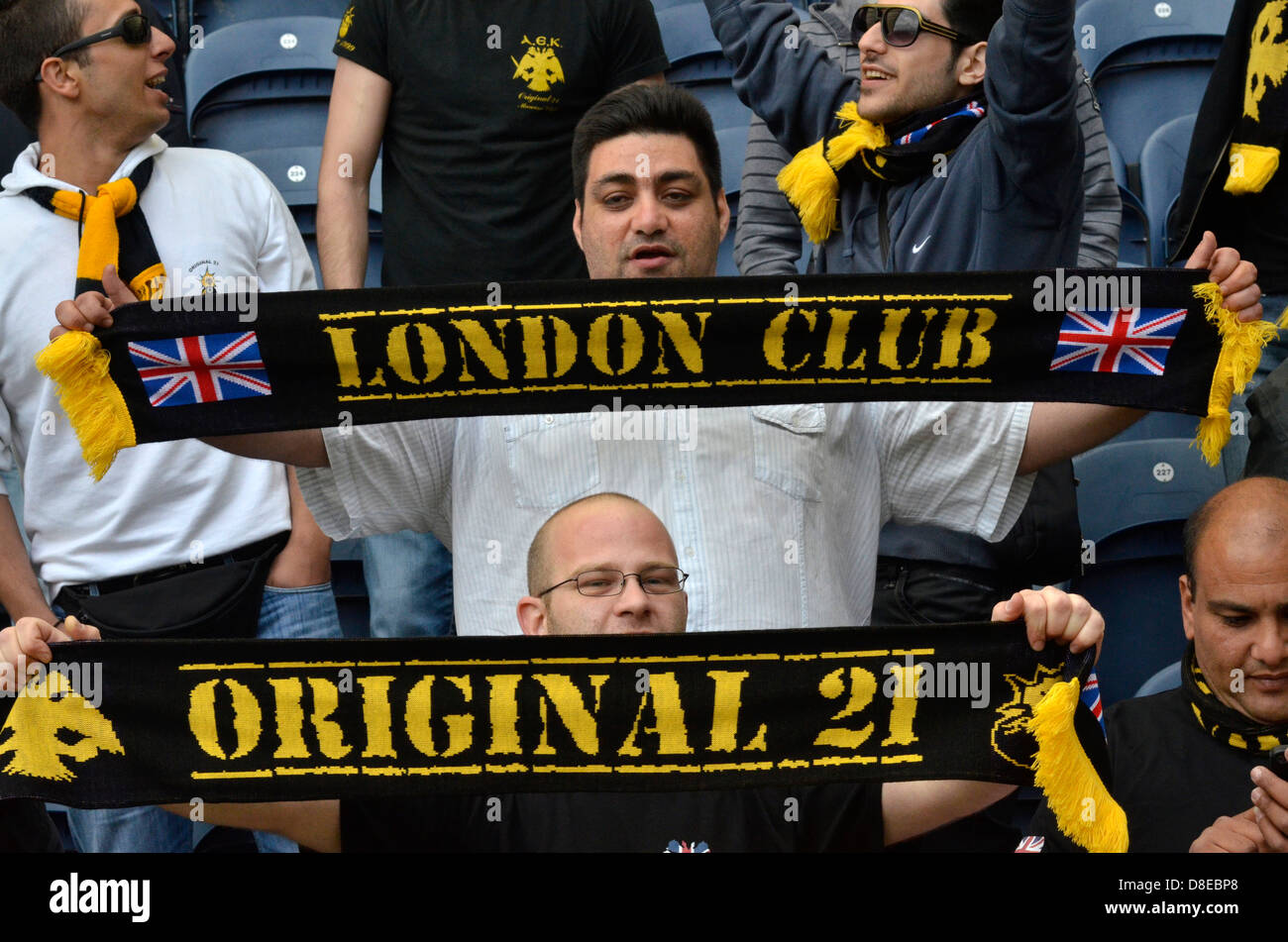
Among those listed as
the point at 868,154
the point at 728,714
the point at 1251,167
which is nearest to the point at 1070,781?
the point at 728,714

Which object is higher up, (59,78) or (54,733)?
(59,78)

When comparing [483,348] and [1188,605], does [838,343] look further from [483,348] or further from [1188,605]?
[1188,605]

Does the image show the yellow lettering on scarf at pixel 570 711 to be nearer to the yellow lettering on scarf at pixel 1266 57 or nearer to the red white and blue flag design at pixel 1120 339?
the red white and blue flag design at pixel 1120 339

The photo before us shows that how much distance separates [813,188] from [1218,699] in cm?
128

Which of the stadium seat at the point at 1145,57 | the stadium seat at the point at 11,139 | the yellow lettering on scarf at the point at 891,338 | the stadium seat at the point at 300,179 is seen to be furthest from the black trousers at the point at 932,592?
the stadium seat at the point at 11,139

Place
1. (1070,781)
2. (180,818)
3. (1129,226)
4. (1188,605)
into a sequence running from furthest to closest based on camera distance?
(1129,226) < (180,818) < (1188,605) < (1070,781)

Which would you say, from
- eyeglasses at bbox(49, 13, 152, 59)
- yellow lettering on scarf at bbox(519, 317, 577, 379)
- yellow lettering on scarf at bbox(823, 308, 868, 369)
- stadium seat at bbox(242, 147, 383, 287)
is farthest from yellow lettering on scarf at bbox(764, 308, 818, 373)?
stadium seat at bbox(242, 147, 383, 287)

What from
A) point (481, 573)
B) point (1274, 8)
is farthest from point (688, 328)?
point (1274, 8)

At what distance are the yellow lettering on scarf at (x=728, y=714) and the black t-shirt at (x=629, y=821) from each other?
0.09 meters

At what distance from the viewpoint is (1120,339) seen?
252 cm

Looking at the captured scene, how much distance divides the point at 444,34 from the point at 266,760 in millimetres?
1886

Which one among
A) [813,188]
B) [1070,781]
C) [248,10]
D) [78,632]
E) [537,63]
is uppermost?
[248,10]
